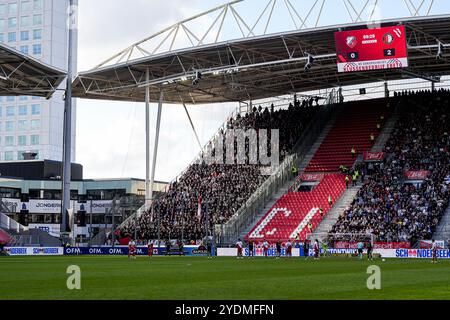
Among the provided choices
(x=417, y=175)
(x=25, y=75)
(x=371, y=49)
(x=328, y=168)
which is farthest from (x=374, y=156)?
(x=25, y=75)

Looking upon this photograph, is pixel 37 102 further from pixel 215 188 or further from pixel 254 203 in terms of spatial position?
pixel 254 203

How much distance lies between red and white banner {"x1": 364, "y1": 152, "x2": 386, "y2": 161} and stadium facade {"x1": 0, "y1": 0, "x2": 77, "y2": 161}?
75.7 meters

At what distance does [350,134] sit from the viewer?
261 feet

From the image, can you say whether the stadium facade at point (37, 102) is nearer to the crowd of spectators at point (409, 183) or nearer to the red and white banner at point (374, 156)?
the crowd of spectators at point (409, 183)

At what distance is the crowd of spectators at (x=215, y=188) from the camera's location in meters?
73.4

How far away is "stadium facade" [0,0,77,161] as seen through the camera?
138875 mm

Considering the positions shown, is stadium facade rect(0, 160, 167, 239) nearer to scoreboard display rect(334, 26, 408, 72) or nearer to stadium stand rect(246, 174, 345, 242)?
stadium stand rect(246, 174, 345, 242)

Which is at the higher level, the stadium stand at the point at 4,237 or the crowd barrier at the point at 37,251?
the stadium stand at the point at 4,237

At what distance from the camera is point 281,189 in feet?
249

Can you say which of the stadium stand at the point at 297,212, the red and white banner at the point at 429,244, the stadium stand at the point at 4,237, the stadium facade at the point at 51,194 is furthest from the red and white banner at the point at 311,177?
the stadium stand at the point at 4,237

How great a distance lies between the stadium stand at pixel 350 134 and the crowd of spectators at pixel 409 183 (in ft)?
8.38

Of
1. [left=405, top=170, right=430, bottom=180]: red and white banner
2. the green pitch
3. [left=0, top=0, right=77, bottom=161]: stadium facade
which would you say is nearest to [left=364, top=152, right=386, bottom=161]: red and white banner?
[left=405, top=170, right=430, bottom=180]: red and white banner

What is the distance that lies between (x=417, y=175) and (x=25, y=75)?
3477 cm
